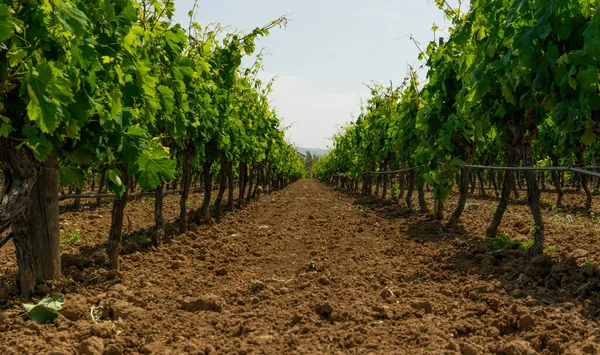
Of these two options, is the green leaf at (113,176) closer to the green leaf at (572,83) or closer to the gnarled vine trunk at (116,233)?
the gnarled vine trunk at (116,233)

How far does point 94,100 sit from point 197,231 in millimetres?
5091

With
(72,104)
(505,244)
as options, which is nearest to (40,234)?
(72,104)

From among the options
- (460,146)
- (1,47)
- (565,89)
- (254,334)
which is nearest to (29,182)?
(1,47)

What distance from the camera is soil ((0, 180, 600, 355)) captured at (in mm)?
3098

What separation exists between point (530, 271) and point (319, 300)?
2.24 meters

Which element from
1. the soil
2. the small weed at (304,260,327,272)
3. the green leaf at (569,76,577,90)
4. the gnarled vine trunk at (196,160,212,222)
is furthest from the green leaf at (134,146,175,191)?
the gnarled vine trunk at (196,160,212,222)

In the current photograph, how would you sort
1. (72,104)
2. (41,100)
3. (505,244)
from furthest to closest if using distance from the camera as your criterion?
(505,244) < (72,104) < (41,100)

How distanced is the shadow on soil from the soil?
0.01m

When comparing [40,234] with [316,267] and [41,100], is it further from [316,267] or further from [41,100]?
[316,267]

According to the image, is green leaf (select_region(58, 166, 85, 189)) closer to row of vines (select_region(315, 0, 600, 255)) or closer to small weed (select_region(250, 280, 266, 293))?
small weed (select_region(250, 280, 266, 293))

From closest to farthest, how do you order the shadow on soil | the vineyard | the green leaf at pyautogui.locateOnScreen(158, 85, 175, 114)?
the vineyard → the shadow on soil → the green leaf at pyautogui.locateOnScreen(158, 85, 175, 114)

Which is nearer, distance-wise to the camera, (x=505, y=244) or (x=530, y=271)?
(x=530, y=271)

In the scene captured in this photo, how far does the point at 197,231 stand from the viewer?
820cm

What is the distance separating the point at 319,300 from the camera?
4020mm
